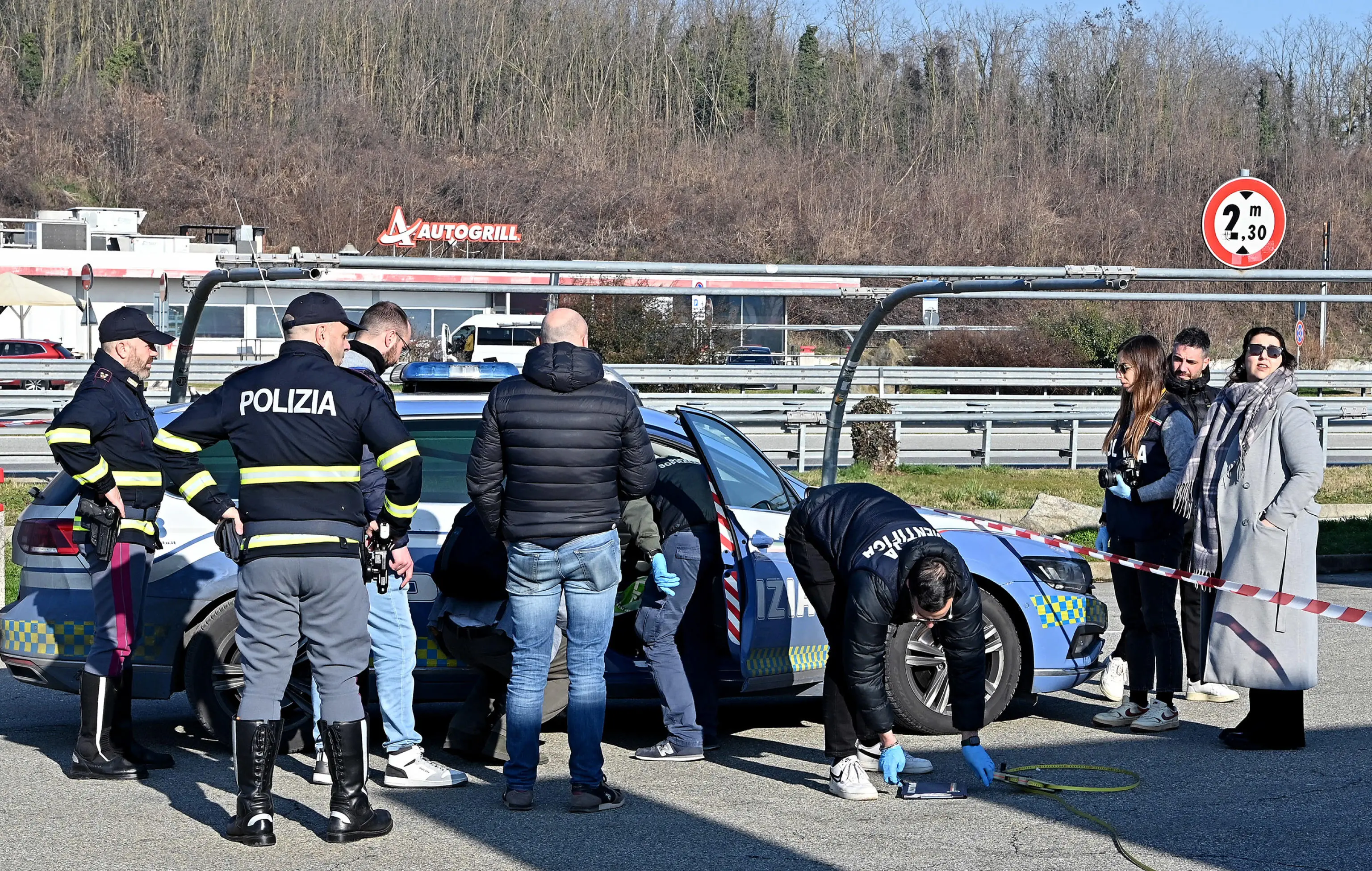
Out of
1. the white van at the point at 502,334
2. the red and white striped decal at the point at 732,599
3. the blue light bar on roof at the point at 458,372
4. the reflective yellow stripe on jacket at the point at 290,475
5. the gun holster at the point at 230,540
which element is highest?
the white van at the point at 502,334

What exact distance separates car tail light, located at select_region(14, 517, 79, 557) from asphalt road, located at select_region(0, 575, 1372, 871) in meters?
0.91

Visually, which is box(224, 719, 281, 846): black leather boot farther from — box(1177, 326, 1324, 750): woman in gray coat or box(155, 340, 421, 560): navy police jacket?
box(1177, 326, 1324, 750): woman in gray coat

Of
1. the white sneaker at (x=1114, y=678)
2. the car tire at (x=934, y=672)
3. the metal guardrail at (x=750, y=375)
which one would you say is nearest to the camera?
the car tire at (x=934, y=672)

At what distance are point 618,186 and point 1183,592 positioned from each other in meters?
65.8

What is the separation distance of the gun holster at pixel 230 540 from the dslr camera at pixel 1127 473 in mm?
4033

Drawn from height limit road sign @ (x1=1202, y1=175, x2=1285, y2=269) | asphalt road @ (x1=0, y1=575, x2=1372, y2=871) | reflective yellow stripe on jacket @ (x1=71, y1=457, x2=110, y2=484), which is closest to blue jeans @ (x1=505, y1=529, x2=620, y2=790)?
asphalt road @ (x1=0, y1=575, x2=1372, y2=871)

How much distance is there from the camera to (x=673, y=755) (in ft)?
19.9

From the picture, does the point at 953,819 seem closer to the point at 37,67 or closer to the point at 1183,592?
the point at 1183,592

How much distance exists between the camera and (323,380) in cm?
491

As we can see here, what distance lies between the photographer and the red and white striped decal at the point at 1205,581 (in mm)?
6012

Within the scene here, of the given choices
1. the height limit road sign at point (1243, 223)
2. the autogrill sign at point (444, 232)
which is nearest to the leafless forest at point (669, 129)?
the autogrill sign at point (444, 232)

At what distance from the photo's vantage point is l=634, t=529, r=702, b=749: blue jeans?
5.87 metres

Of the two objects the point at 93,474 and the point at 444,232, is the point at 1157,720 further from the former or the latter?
the point at 444,232

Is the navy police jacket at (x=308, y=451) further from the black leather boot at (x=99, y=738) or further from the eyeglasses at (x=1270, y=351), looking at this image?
the eyeglasses at (x=1270, y=351)
